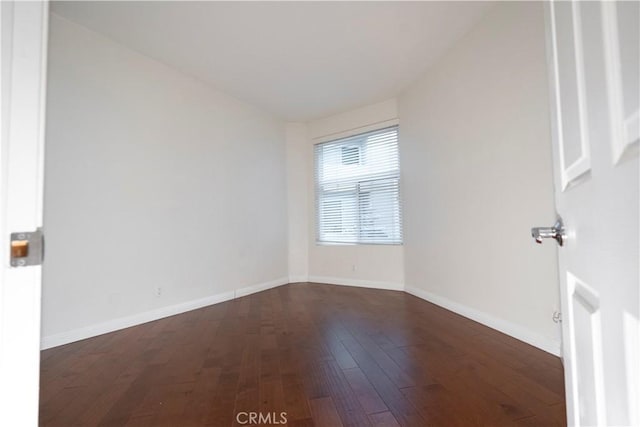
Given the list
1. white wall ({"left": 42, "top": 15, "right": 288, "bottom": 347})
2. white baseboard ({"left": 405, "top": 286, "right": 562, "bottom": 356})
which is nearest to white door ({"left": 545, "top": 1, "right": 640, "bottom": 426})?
white baseboard ({"left": 405, "top": 286, "right": 562, "bottom": 356})

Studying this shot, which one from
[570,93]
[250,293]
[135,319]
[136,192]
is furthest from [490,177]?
[135,319]

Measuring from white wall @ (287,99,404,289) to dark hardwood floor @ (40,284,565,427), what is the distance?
1.49 meters

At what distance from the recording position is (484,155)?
9.40 feet

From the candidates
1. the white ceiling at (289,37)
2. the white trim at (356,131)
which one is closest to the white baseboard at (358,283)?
the white trim at (356,131)

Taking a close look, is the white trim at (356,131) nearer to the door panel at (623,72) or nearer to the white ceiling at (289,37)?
the white ceiling at (289,37)

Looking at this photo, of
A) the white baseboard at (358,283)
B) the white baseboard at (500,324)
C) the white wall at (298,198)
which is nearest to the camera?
the white baseboard at (500,324)

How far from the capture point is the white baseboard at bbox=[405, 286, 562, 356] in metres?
2.24

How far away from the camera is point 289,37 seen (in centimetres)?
301

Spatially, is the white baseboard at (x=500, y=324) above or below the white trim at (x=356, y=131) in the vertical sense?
below

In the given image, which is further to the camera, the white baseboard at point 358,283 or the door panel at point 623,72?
the white baseboard at point 358,283

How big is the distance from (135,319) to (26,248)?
2.92 meters

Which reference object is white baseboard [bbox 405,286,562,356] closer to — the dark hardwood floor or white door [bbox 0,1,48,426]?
the dark hardwood floor

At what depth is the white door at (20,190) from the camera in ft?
1.80

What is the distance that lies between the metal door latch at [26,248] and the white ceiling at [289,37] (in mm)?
2636
